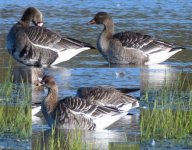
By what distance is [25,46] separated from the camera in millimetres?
15695

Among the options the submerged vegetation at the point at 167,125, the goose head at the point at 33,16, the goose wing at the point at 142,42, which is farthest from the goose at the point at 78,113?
the goose head at the point at 33,16

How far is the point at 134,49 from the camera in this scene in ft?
54.1

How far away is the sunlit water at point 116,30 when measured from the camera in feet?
45.3

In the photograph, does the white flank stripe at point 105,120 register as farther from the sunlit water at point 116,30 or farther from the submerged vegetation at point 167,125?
the submerged vegetation at point 167,125

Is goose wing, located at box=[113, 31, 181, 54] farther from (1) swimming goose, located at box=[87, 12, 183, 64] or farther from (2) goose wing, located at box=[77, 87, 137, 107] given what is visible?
(2) goose wing, located at box=[77, 87, 137, 107]

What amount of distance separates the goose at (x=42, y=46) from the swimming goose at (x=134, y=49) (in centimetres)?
84

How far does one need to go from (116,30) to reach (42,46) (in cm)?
409

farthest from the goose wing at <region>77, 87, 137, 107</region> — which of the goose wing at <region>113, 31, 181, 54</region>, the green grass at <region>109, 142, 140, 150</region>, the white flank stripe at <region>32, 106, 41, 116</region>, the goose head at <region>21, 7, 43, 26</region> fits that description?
the goose head at <region>21, 7, 43, 26</region>

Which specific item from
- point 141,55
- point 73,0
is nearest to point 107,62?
point 141,55

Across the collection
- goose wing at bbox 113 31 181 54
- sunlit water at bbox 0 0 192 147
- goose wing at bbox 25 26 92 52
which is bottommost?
sunlit water at bbox 0 0 192 147

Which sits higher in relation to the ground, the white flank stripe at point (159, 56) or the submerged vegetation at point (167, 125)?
the submerged vegetation at point (167, 125)

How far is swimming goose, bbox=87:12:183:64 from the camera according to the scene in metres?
16.4

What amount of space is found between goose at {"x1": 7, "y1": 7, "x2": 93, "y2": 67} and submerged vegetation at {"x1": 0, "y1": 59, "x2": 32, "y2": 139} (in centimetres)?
240

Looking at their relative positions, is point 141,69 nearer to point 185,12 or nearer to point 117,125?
point 117,125
